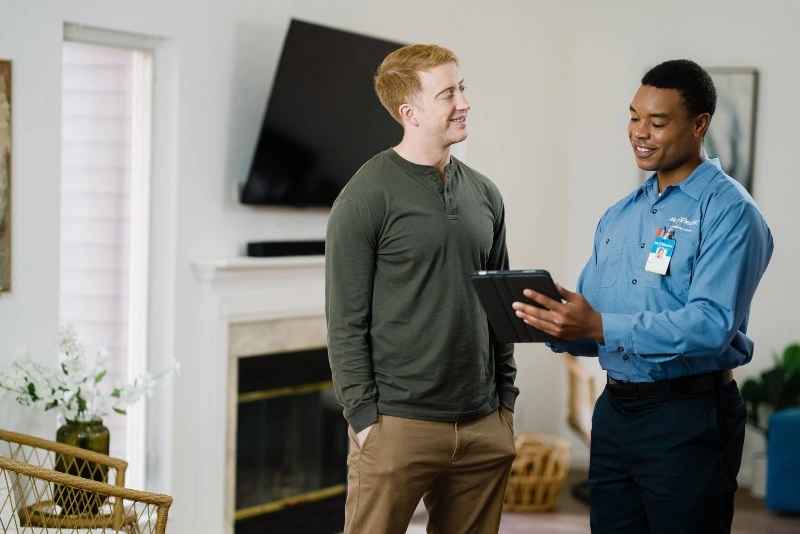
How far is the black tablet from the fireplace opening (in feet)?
7.03

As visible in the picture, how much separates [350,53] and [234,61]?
52 centimetres

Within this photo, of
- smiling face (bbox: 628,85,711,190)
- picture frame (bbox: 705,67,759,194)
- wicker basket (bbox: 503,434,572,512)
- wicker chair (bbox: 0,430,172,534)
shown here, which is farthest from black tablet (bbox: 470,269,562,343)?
picture frame (bbox: 705,67,759,194)

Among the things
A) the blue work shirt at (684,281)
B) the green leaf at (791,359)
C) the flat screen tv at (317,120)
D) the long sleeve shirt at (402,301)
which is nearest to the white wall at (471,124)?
the flat screen tv at (317,120)

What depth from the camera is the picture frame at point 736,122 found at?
5.32 meters

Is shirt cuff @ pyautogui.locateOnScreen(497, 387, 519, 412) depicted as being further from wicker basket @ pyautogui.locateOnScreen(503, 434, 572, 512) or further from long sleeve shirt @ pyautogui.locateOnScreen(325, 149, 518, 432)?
wicker basket @ pyautogui.locateOnScreen(503, 434, 572, 512)

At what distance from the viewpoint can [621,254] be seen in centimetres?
219

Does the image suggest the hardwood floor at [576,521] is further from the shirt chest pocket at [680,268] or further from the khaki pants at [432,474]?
the shirt chest pocket at [680,268]

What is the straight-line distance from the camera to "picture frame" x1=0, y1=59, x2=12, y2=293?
9.91 ft

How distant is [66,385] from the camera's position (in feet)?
9.89

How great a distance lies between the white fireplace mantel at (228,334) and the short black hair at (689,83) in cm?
207

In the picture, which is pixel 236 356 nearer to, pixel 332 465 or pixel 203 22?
pixel 332 465

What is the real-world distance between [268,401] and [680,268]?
2.47 m

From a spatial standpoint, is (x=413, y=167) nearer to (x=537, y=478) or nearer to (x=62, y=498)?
(x=62, y=498)

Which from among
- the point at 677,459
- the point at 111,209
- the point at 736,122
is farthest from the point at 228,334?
the point at 736,122
